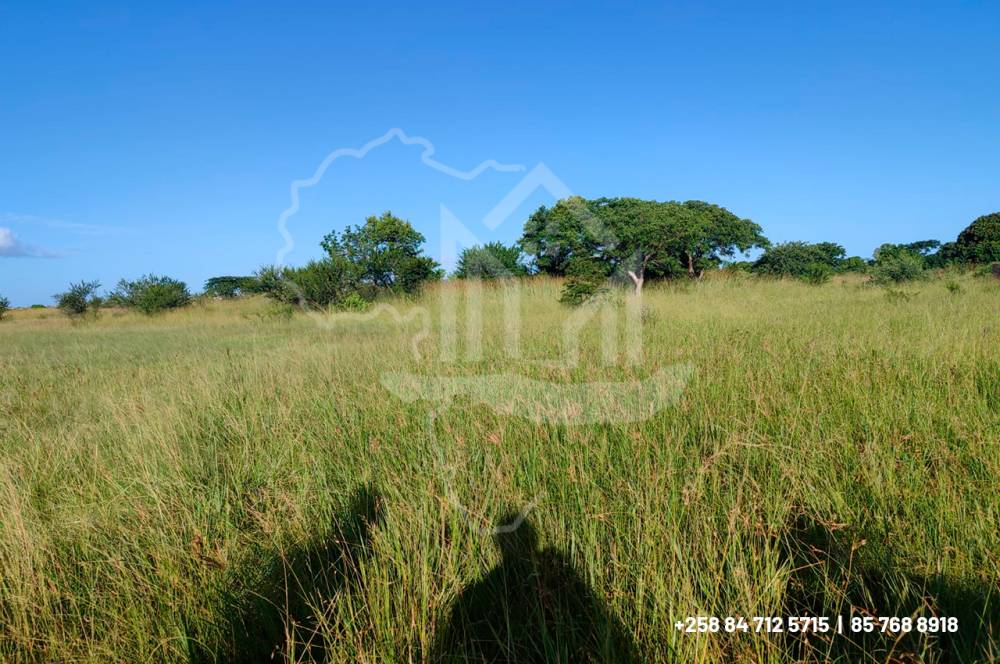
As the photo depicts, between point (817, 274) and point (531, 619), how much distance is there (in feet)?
67.9

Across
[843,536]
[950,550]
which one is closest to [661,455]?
[843,536]

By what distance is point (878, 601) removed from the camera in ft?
4.60

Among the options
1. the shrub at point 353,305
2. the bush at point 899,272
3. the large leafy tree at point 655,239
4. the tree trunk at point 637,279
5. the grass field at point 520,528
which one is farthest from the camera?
the large leafy tree at point 655,239

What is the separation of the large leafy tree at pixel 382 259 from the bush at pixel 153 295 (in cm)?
807

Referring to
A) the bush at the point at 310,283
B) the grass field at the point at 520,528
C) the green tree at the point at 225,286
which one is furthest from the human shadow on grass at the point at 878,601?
the green tree at the point at 225,286

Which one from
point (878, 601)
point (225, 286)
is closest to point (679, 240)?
point (878, 601)

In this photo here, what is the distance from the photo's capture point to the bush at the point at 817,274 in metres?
16.3

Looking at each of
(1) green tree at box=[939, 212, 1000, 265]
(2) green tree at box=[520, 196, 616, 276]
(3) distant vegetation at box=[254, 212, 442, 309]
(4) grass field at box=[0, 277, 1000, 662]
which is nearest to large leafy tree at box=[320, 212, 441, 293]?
(3) distant vegetation at box=[254, 212, 442, 309]

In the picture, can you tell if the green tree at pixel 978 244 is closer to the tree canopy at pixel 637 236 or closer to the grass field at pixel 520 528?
the tree canopy at pixel 637 236

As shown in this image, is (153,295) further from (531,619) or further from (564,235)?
(531,619)

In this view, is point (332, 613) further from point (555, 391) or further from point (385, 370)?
point (385, 370)

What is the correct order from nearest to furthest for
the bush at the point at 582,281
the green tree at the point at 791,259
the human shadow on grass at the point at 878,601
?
the human shadow on grass at the point at 878,601 < the bush at the point at 582,281 < the green tree at the point at 791,259

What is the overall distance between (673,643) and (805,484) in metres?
1.07

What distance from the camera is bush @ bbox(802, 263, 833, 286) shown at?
1631 centimetres
